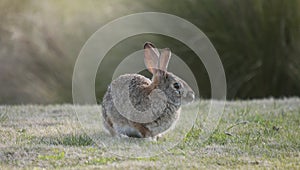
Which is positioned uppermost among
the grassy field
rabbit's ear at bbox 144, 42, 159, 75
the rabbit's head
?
rabbit's ear at bbox 144, 42, 159, 75

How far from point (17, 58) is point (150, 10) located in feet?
6.40

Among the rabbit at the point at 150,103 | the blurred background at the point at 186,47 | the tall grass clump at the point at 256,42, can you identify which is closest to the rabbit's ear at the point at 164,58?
the rabbit at the point at 150,103

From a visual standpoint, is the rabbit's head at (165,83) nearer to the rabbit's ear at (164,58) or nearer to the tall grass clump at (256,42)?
the rabbit's ear at (164,58)

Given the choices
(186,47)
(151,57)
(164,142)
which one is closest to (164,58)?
(151,57)

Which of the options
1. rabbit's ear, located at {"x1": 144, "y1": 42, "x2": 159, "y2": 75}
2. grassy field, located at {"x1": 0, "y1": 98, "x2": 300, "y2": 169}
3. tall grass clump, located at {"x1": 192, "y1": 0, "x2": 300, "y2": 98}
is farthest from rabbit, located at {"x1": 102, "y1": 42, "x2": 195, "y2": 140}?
tall grass clump, located at {"x1": 192, "y1": 0, "x2": 300, "y2": 98}

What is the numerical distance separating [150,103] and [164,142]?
0.31 m

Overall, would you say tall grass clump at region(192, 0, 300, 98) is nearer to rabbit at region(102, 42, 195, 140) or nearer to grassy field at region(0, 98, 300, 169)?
grassy field at region(0, 98, 300, 169)

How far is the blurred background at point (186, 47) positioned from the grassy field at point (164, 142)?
248 cm

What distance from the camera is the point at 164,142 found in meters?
5.34

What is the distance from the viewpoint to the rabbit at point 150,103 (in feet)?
17.5

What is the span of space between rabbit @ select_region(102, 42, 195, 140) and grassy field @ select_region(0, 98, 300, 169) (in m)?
0.13

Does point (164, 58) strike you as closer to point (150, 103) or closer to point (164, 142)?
point (150, 103)

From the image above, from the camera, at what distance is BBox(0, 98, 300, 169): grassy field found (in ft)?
14.8

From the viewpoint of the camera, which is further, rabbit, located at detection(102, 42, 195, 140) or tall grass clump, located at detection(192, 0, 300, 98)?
tall grass clump, located at detection(192, 0, 300, 98)
